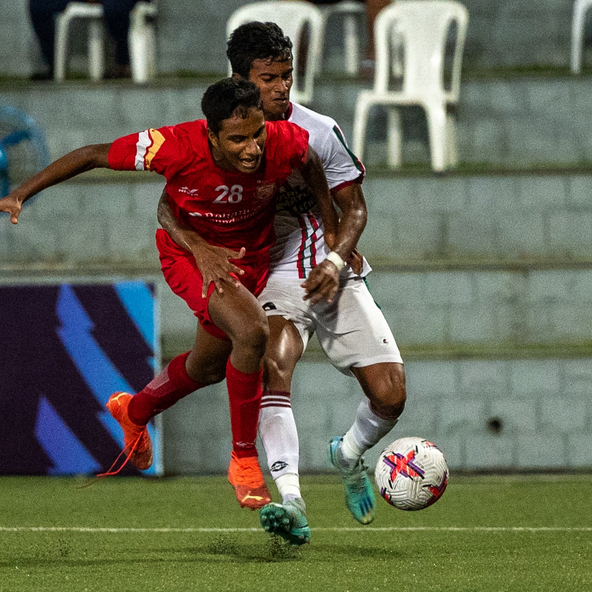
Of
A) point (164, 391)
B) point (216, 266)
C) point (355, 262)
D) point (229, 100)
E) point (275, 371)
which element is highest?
point (229, 100)

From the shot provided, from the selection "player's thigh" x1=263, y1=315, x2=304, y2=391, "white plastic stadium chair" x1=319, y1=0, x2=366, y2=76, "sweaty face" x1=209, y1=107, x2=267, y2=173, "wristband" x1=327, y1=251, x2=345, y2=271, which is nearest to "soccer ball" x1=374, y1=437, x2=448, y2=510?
"player's thigh" x1=263, y1=315, x2=304, y2=391

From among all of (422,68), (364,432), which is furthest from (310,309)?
(422,68)

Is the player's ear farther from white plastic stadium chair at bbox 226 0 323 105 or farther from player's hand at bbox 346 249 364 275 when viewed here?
white plastic stadium chair at bbox 226 0 323 105

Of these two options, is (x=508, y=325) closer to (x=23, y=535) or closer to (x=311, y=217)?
(x=311, y=217)

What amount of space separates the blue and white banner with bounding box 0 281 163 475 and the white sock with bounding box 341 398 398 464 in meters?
2.88

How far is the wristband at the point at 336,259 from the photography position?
537 cm

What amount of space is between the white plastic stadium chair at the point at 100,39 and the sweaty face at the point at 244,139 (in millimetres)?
6530

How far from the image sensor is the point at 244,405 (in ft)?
17.3

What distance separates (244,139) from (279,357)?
106 centimetres

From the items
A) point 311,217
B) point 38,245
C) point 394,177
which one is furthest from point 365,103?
point 311,217

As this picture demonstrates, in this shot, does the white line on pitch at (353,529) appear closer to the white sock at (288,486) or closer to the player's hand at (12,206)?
the white sock at (288,486)

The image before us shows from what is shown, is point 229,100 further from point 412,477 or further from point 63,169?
point 412,477

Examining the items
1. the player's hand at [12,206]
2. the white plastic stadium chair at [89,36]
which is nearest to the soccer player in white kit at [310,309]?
the player's hand at [12,206]

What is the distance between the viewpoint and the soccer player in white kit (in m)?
5.41
